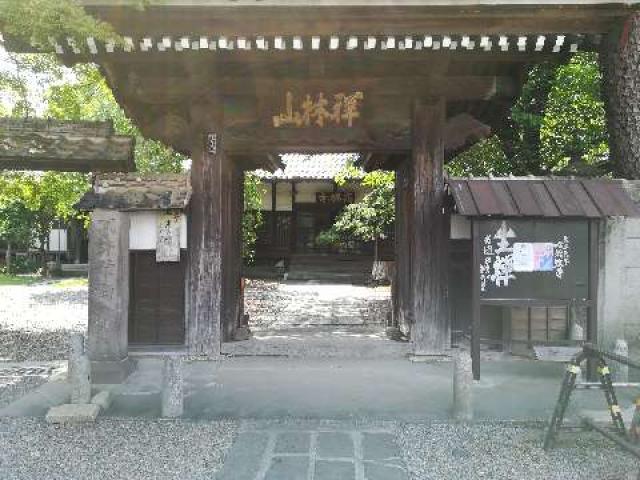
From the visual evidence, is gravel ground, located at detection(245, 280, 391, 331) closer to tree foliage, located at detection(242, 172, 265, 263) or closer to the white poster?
tree foliage, located at detection(242, 172, 265, 263)

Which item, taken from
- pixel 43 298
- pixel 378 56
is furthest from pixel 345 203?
pixel 378 56

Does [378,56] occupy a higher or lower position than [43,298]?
higher

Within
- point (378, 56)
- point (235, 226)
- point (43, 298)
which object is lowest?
point (43, 298)

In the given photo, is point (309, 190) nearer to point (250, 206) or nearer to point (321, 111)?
point (250, 206)

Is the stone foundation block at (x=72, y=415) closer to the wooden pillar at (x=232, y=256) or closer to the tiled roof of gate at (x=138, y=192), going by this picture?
the tiled roof of gate at (x=138, y=192)

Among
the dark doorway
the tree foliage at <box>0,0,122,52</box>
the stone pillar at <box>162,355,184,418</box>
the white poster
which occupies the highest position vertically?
the tree foliage at <box>0,0,122,52</box>

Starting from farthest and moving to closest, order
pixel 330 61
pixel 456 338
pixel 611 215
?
pixel 456 338 → pixel 330 61 → pixel 611 215

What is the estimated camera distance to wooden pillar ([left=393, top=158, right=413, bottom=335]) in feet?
29.3

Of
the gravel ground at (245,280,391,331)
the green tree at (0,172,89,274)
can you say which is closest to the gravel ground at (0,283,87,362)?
the green tree at (0,172,89,274)

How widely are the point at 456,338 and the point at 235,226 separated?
409 centimetres

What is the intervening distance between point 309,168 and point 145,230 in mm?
16952

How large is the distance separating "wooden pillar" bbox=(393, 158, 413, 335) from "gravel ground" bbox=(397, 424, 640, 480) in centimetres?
332

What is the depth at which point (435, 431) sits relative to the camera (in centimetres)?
530

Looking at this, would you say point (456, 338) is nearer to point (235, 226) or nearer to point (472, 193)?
point (472, 193)
